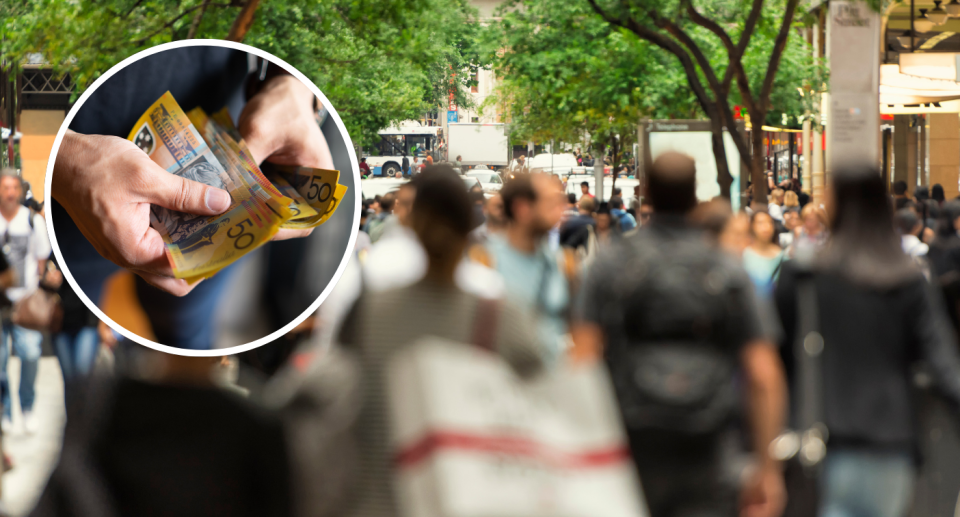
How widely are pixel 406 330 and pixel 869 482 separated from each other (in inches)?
66.7

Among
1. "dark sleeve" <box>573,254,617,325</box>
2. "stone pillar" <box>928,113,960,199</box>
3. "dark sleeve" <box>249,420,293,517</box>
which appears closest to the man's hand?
"dark sleeve" <box>249,420,293,517</box>

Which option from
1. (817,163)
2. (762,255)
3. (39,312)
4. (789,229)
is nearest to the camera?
(762,255)

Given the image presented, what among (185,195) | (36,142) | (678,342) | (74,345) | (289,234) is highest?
(36,142)

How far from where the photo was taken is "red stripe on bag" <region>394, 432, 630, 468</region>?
2172mm

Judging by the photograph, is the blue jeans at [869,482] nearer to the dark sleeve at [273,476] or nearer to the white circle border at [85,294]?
the white circle border at [85,294]

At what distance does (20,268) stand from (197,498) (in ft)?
18.1

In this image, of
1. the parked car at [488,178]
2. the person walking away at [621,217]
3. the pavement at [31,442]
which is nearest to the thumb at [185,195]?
the pavement at [31,442]

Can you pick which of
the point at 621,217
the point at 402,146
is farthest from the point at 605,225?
the point at 402,146

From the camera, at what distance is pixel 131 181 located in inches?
101

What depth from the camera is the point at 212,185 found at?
8.70 feet

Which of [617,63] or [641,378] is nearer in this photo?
[641,378]

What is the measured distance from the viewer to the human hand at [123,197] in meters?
2.58

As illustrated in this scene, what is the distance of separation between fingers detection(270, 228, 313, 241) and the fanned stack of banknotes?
1 centimetres

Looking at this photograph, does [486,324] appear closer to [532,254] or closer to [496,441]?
[496,441]
